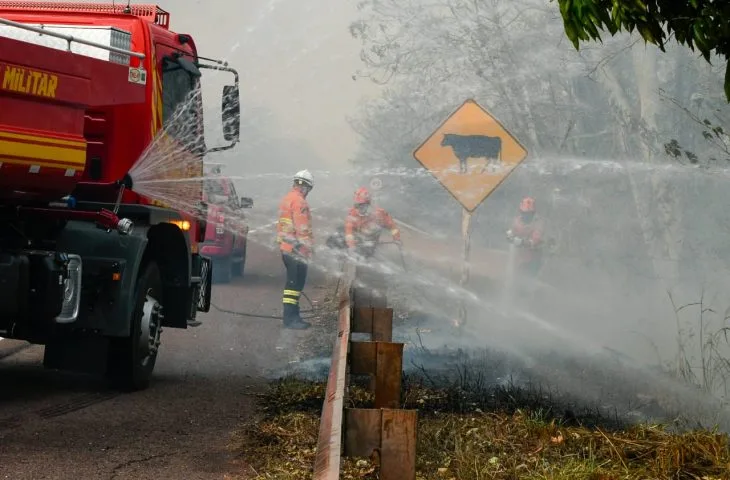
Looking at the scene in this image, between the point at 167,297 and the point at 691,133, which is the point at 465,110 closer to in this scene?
the point at 167,297

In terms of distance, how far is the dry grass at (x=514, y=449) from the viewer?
18.8 feet

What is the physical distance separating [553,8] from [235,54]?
1375 inches

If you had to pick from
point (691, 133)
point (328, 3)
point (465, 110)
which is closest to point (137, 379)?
point (465, 110)

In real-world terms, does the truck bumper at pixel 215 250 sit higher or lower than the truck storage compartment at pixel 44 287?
lower

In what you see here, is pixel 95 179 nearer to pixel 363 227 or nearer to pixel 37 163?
pixel 37 163

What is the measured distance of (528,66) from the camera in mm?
20828

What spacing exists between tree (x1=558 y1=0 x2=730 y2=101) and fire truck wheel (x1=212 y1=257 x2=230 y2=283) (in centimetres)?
1454

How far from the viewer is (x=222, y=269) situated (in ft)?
61.9

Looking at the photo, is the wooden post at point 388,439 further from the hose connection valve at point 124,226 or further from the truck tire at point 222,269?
the truck tire at point 222,269

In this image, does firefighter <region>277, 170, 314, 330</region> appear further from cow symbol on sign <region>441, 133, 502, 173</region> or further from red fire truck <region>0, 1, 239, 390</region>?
red fire truck <region>0, 1, 239, 390</region>

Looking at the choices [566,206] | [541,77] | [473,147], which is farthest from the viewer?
[566,206]

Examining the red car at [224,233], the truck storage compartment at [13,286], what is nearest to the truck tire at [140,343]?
the truck storage compartment at [13,286]

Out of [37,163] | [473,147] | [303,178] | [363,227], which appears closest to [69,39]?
[37,163]

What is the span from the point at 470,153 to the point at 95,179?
5.25 metres
